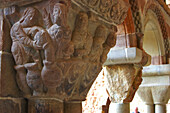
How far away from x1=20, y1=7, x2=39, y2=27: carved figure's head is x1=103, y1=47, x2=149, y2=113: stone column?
5.67ft

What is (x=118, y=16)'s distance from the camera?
2.13 metres

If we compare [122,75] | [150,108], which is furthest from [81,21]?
[150,108]

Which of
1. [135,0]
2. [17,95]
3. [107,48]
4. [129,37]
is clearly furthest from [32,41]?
[135,0]

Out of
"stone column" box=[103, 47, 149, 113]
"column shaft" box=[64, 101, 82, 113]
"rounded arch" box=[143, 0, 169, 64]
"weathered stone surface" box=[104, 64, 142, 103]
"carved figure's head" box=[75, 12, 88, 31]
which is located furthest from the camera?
"rounded arch" box=[143, 0, 169, 64]

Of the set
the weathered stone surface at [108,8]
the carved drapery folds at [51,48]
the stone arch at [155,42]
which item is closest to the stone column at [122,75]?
the weathered stone surface at [108,8]

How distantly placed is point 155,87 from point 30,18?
3484 millimetres

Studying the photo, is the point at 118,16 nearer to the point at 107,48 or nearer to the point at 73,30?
the point at 107,48

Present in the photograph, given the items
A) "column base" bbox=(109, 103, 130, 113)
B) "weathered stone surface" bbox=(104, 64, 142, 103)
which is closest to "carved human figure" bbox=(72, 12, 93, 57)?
"weathered stone surface" bbox=(104, 64, 142, 103)

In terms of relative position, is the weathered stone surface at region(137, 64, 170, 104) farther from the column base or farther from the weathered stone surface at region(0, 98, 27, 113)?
the weathered stone surface at region(0, 98, 27, 113)

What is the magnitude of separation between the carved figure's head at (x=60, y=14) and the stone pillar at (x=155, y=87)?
3.30m

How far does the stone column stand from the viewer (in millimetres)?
3174

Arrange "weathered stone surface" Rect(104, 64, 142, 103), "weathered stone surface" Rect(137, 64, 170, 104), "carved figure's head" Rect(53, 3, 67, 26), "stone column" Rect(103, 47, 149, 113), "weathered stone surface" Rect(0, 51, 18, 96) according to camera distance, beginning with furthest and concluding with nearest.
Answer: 1. "weathered stone surface" Rect(137, 64, 170, 104)
2. "weathered stone surface" Rect(104, 64, 142, 103)
3. "stone column" Rect(103, 47, 149, 113)
4. "weathered stone surface" Rect(0, 51, 18, 96)
5. "carved figure's head" Rect(53, 3, 67, 26)

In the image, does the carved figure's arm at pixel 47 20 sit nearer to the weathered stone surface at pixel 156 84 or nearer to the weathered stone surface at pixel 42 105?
the weathered stone surface at pixel 42 105

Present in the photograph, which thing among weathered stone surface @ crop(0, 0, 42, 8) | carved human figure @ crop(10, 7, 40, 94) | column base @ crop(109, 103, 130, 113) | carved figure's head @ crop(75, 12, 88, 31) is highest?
weathered stone surface @ crop(0, 0, 42, 8)
